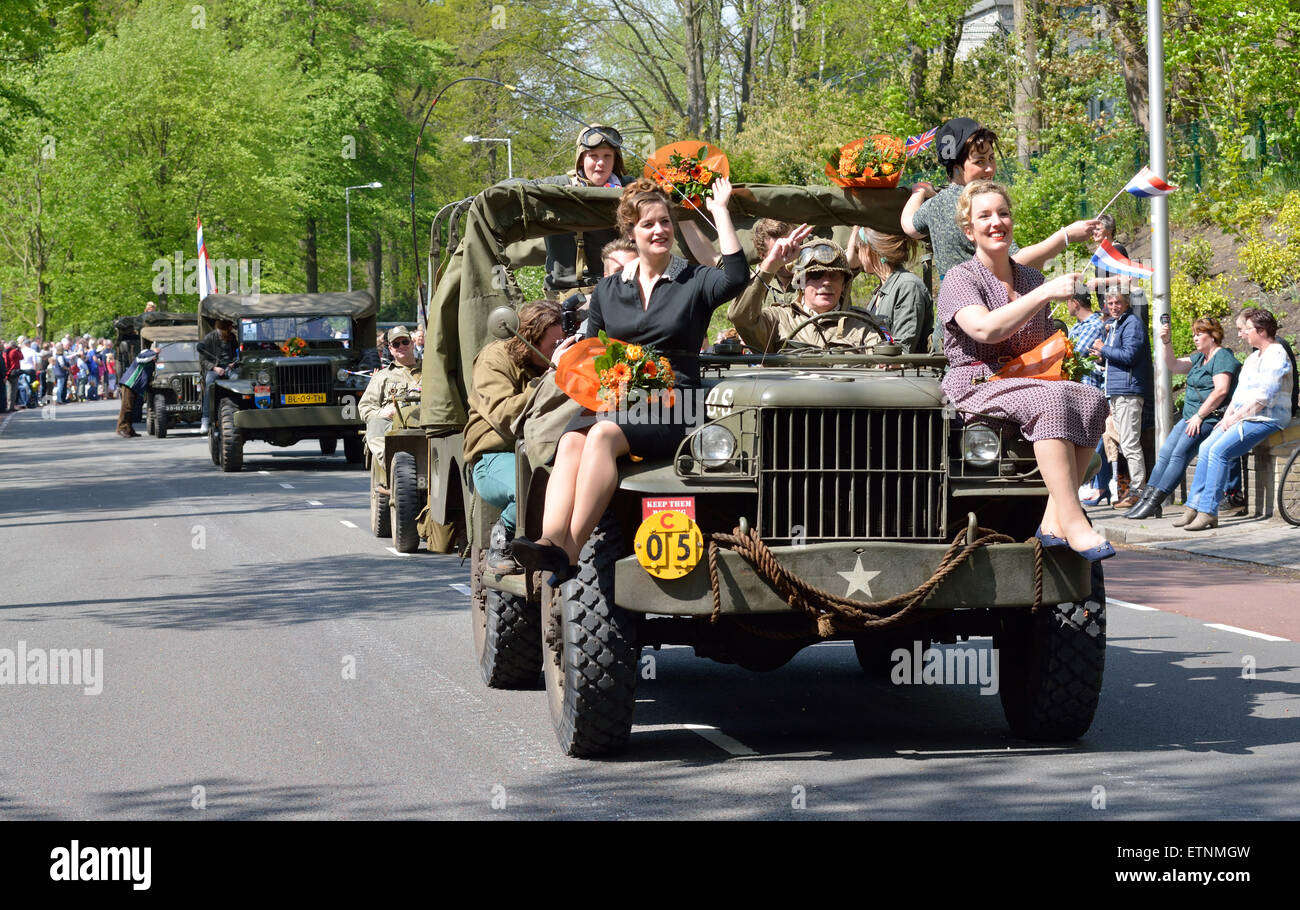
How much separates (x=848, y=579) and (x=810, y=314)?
6.57 ft

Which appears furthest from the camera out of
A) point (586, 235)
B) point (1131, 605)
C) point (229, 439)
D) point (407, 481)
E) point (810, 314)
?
point (229, 439)

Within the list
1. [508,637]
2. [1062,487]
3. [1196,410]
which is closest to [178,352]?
[1196,410]

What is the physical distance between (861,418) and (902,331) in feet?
5.83

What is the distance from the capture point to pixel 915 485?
21.8ft

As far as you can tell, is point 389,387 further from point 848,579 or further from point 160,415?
point 160,415

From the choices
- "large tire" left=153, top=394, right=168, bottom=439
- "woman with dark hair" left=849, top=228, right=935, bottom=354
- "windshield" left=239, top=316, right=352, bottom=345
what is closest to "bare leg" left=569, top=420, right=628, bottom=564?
"woman with dark hair" left=849, top=228, right=935, bottom=354

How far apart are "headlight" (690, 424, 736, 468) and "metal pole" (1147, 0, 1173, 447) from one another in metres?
11.1

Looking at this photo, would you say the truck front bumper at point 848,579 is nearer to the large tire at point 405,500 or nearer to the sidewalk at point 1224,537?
the sidewalk at point 1224,537

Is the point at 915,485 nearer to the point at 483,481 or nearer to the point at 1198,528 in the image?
the point at 483,481

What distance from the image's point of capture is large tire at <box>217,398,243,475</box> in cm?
2538

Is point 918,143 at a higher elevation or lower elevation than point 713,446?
higher

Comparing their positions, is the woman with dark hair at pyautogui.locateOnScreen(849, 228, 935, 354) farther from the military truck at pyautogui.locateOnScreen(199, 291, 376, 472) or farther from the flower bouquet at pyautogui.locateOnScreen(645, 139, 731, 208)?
the military truck at pyautogui.locateOnScreen(199, 291, 376, 472)

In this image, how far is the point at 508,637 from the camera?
27.7ft
